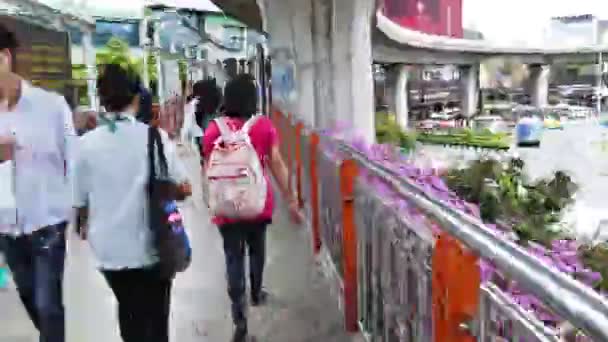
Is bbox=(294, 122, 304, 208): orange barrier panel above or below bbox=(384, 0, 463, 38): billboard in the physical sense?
below

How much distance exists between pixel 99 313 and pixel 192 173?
835cm

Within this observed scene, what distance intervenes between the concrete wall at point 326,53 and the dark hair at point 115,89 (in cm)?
1355

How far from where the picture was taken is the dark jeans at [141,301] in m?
3.86

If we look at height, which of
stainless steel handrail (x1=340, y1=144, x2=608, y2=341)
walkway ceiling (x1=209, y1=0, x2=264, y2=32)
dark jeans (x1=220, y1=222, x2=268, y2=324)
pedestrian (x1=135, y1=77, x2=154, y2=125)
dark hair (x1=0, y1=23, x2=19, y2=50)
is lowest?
dark jeans (x1=220, y1=222, x2=268, y2=324)

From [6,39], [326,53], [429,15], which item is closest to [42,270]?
[6,39]

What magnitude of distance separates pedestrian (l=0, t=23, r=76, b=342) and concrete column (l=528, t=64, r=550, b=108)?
2816 inches

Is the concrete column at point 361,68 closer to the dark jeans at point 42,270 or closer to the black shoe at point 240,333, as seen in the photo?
the black shoe at point 240,333

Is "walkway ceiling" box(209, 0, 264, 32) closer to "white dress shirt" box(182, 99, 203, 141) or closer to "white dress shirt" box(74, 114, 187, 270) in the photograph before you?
"white dress shirt" box(182, 99, 203, 141)

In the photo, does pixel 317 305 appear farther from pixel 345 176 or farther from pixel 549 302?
pixel 549 302

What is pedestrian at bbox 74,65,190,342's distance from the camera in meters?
3.79

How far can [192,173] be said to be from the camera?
14.2 meters

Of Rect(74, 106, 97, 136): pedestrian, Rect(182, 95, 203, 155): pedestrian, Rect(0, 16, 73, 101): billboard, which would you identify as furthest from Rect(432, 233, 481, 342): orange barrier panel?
Rect(74, 106, 97, 136): pedestrian

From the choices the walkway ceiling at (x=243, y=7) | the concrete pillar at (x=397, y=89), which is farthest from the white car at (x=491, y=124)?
the walkway ceiling at (x=243, y=7)

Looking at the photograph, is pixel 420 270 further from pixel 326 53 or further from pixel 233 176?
pixel 326 53
